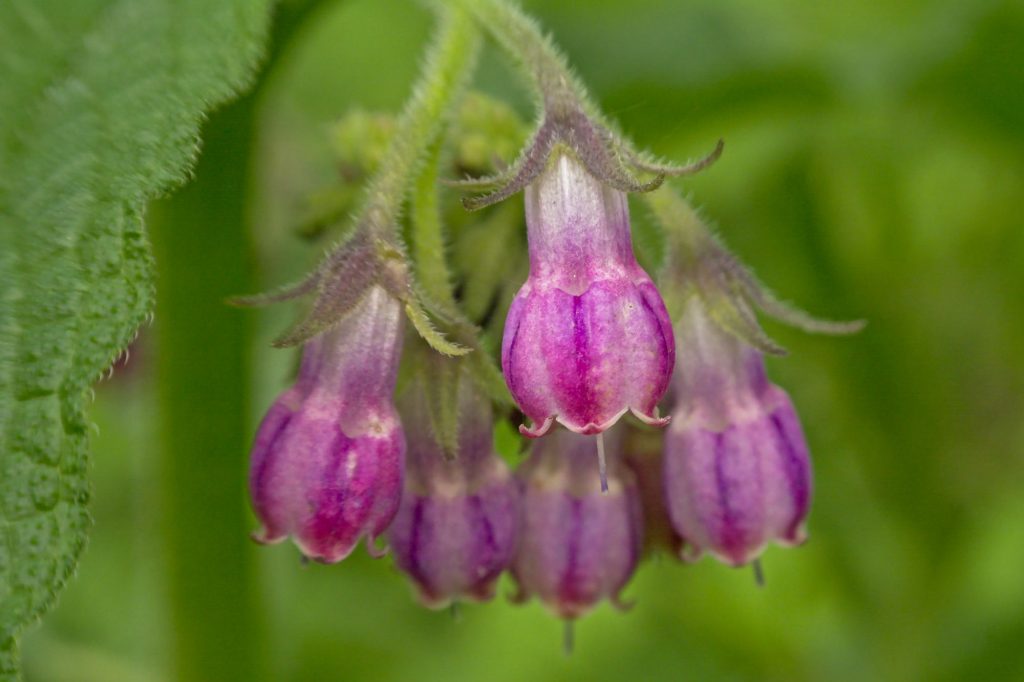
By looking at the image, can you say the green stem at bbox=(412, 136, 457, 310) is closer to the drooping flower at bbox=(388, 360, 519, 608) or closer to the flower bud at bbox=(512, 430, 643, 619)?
the drooping flower at bbox=(388, 360, 519, 608)

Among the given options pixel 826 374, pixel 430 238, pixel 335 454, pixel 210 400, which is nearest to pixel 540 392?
pixel 335 454

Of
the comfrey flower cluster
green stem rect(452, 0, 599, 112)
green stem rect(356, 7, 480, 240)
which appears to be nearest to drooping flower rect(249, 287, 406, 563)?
the comfrey flower cluster

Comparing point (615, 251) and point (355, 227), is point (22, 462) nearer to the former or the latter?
point (355, 227)

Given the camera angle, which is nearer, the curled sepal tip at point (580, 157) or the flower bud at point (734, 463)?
the curled sepal tip at point (580, 157)

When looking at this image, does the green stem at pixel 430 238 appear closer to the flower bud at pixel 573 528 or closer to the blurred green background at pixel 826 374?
the flower bud at pixel 573 528

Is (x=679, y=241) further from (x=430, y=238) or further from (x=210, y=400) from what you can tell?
(x=210, y=400)

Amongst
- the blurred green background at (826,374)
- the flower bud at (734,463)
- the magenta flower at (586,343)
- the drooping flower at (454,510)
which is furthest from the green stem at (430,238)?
the blurred green background at (826,374)

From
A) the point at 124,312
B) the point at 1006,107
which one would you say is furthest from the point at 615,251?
the point at 1006,107
